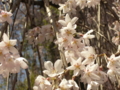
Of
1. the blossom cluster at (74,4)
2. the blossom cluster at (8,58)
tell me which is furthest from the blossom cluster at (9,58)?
the blossom cluster at (74,4)

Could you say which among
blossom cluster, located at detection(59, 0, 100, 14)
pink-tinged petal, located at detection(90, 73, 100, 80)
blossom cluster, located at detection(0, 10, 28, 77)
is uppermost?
blossom cluster, located at detection(59, 0, 100, 14)

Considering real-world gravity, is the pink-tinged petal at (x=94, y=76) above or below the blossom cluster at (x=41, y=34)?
below

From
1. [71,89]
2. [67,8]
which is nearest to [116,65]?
[71,89]

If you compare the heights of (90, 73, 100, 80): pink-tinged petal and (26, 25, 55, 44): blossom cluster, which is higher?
(26, 25, 55, 44): blossom cluster

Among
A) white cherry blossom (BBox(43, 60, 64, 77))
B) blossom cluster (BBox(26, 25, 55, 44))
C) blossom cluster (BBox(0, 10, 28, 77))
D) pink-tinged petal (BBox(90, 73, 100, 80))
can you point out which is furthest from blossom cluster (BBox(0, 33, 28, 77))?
blossom cluster (BBox(26, 25, 55, 44))

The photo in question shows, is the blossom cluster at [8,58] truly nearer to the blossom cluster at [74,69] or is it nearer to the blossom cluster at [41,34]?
the blossom cluster at [74,69]

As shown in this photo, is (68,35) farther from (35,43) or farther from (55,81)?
(35,43)

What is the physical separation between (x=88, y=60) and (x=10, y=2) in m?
0.79

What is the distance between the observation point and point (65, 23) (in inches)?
49.7

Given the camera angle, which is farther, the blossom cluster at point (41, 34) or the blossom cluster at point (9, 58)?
the blossom cluster at point (41, 34)

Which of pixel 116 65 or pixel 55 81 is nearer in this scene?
pixel 55 81

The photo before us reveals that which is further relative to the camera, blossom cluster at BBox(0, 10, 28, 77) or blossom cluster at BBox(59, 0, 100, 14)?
blossom cluster at BBox(59, 0, 100, 14)

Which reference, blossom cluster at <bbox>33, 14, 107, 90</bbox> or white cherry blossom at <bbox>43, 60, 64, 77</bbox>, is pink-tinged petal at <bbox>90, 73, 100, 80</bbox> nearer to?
blossom cluster at <bbox>33, 14, 107, 90</bbox>

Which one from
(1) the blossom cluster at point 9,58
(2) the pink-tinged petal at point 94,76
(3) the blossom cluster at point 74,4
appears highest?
(3) the blossom cluster at point 74,4
